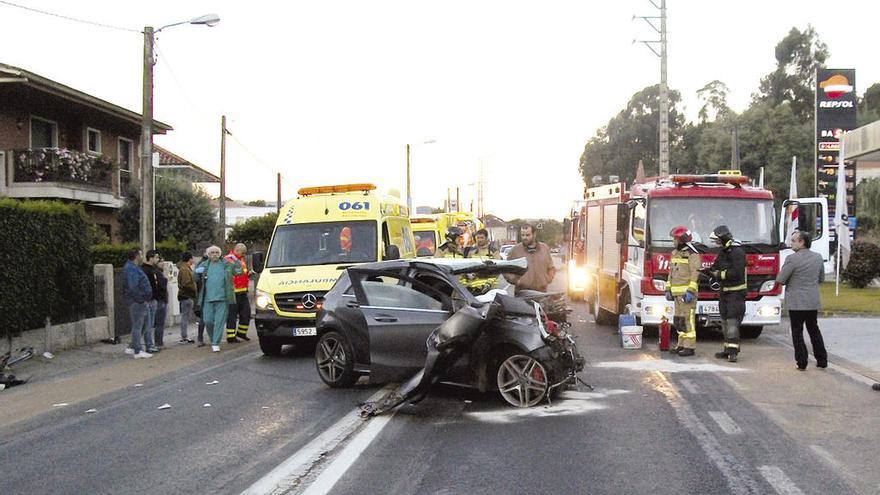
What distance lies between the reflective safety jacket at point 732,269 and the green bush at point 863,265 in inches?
645

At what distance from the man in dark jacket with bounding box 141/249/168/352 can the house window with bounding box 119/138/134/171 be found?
19003mm

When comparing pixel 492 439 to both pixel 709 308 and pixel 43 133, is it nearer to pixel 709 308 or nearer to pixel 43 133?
pixel 709 308

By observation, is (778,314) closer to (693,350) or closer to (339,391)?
(693,350)

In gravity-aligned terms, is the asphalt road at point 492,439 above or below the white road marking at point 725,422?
below

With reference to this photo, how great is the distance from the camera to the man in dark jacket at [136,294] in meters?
14.2

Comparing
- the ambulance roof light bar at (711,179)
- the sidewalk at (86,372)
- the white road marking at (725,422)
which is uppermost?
the ambulance roof light bar at (711,179)

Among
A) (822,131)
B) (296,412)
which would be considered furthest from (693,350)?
(822,131)

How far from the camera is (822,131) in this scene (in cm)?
3416

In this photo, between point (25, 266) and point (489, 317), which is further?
point (25, 266)

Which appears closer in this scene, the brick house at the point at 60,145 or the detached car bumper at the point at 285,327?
the detached car bumper at the point at 285,327

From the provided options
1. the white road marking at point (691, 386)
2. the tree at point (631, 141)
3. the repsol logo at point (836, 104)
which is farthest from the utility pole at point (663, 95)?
the tree at point (631, 141)

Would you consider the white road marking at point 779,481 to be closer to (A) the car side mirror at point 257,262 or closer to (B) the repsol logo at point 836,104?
(A) the car side mirror at point 257,262

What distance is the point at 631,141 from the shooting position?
245ft

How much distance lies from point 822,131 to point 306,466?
3237 centimetres
